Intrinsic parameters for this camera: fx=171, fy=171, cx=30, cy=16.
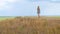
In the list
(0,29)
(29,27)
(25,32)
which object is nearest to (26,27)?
(29,27)

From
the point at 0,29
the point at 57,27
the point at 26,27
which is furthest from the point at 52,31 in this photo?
the point at 0,29

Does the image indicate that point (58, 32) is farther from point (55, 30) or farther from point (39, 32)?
point (39, 32)

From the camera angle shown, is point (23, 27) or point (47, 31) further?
point (23, 27)

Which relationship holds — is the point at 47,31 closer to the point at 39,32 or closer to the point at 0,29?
the point at 39,32

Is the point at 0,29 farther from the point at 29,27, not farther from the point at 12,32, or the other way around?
the point at 29,27

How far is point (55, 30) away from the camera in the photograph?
8820 mm

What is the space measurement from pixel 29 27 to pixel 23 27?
389mm

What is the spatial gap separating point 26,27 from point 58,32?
178 centimetres

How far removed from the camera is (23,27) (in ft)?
31.0

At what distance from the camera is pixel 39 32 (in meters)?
8.47

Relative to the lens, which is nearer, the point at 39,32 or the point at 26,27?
the point at 39,32

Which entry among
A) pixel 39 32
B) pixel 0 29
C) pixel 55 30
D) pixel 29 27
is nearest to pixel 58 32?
pixel 55 30

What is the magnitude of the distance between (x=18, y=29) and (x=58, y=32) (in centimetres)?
210

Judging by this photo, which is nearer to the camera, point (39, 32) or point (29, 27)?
point (39, 32)
